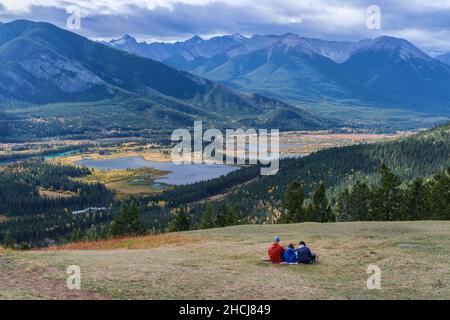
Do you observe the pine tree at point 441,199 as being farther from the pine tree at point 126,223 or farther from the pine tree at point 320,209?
the pine tree at point 126,223

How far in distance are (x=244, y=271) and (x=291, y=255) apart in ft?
19.1

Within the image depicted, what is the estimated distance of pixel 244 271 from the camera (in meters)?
37.7

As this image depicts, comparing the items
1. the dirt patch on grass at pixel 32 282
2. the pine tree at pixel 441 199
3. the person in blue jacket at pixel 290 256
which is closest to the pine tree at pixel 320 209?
the pine tree at pixel 441 199

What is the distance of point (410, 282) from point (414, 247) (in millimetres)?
13044

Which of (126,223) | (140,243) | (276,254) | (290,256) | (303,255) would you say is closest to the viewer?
(303,255)

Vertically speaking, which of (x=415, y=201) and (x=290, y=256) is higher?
(x=290, y=256)

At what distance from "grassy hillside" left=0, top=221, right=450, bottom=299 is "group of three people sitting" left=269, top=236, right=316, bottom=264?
106 cm

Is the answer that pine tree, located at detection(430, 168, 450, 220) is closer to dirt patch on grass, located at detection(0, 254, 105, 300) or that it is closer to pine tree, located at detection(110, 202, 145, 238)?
pine tree, located at detection(110, 202, 145, 238)

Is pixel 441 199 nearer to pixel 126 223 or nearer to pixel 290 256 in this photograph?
pixel 126 223

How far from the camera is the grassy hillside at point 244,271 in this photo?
100 ft

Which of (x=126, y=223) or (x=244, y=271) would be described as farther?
(x=126, y=223)

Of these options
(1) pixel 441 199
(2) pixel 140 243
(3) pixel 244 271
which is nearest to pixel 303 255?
(3) pixel 244 271
